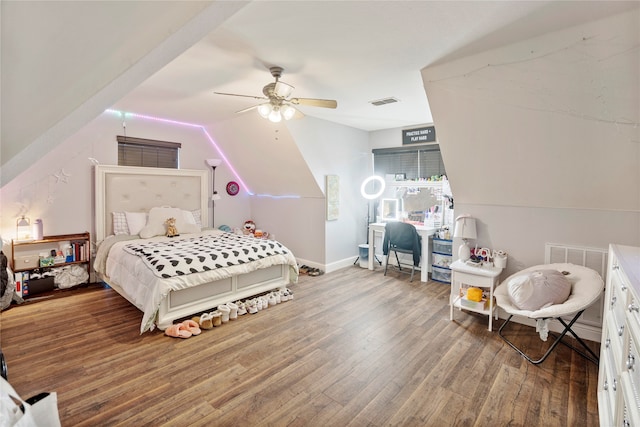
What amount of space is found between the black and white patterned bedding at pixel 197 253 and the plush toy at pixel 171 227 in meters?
0.15

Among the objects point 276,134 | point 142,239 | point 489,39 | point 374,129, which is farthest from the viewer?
point 374,129

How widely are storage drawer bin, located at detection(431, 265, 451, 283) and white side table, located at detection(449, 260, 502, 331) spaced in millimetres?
1157

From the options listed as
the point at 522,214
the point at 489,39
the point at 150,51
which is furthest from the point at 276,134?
the point at 150,51

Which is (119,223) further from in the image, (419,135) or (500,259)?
(500,259)

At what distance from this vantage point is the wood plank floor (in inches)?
73.6

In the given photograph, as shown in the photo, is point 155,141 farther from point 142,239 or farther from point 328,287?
point 328,287

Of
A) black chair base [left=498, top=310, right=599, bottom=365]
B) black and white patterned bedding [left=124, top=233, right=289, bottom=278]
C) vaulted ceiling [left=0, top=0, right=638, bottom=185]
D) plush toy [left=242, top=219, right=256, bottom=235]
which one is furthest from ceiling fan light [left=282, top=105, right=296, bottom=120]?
plush toy [left=242, top=219, right=256, bottom=235]

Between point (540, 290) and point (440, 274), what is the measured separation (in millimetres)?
2084

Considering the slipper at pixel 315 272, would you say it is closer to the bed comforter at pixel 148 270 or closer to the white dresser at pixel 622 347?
the bed comforter at pixel 148 270

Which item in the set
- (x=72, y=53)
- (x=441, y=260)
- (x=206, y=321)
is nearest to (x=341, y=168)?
(x=441, y=260)

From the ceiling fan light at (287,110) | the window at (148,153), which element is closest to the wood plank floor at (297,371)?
the ceiling fan light at (287,110)

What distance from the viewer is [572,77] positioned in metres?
2.13

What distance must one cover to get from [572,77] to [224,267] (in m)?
3.31

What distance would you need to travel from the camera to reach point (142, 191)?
4.51 m
